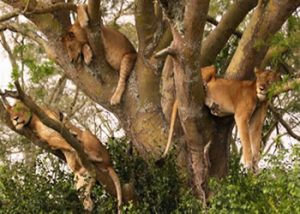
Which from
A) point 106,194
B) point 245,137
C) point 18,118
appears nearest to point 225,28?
point 245,137

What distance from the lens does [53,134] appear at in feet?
26.1

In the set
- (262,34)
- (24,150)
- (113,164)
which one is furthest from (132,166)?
(24,150)

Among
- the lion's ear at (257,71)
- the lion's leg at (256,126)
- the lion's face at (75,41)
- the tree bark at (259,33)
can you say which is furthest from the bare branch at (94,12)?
the lion's leg at (256,126)

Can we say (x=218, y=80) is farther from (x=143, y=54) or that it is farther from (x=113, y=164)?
(x=113, y=164)

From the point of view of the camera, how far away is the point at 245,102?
25.1 ft

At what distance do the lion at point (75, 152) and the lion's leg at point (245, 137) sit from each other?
4.50 ft

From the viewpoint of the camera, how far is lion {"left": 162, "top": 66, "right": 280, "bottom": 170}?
7531 mm

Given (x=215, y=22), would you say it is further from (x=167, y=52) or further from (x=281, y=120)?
(x=167, y=52)

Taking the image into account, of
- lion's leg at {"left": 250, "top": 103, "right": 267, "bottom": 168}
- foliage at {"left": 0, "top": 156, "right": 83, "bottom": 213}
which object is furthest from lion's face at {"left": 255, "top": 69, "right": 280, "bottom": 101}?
foliage at {"left": 0, "top": 156, "right": 83, "bottom": 213}

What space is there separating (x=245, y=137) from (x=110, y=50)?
208 centimetres

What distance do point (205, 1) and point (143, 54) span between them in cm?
201

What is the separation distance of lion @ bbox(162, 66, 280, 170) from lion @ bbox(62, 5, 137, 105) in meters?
0.95

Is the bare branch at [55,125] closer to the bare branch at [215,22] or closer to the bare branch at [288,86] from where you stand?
the bare branch at [288,86]

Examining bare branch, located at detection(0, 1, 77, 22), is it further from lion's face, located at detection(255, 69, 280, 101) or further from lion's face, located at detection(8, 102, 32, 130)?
lion's face, located at detection(255, 69, 280, 101)
